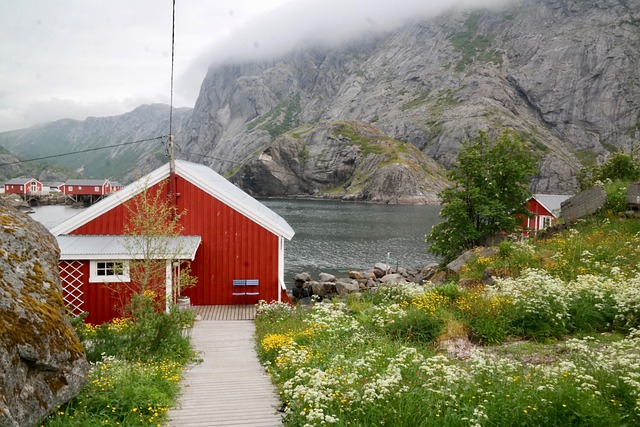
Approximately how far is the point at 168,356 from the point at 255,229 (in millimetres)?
9186

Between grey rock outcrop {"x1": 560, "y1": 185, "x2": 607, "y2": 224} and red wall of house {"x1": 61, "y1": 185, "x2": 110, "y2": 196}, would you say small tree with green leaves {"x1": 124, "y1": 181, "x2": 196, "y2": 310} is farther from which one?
red wall of house {"x1": 61, "y1": 185, "x2": 110, "y2": 196}

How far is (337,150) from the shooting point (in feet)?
574

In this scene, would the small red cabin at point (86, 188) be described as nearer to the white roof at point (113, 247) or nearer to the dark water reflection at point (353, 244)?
the dark water reflection at point (353, 244)

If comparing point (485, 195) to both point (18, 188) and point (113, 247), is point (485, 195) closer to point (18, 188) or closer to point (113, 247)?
point (113, 247)

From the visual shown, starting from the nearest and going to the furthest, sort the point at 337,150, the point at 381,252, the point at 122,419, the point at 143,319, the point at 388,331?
the point at 122,419, the point at 143,319, the point at 388,331, the point at 381,252, the point at 337,150

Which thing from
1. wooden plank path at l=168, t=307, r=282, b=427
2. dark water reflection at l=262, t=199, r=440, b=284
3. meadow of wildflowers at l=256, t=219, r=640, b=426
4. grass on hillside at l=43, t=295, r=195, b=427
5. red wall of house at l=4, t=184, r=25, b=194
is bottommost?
dark water reflection at l=262, t=199, r=440, b=284

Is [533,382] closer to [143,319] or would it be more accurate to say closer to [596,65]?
[143,319]

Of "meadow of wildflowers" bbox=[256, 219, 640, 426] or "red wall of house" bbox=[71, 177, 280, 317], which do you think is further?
"red wall of house" bbox=[71, 177, 280, 317]

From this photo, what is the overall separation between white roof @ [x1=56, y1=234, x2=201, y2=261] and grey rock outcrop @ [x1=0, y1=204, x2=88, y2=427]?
239 inches

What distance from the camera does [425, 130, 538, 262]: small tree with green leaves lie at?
26.9m

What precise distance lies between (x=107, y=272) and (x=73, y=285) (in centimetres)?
123

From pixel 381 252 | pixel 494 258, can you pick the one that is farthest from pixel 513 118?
pixel 494 258

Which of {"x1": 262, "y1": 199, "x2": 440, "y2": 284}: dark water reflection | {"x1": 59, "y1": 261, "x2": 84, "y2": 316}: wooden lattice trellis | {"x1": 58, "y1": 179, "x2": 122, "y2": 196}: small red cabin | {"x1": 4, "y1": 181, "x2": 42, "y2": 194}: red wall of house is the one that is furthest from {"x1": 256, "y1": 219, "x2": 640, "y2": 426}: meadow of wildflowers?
{"x1": 4, "y1": 181, "x2": 42, "y2": 194}: red wall of house

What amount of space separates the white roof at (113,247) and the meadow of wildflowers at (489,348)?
154 inches
